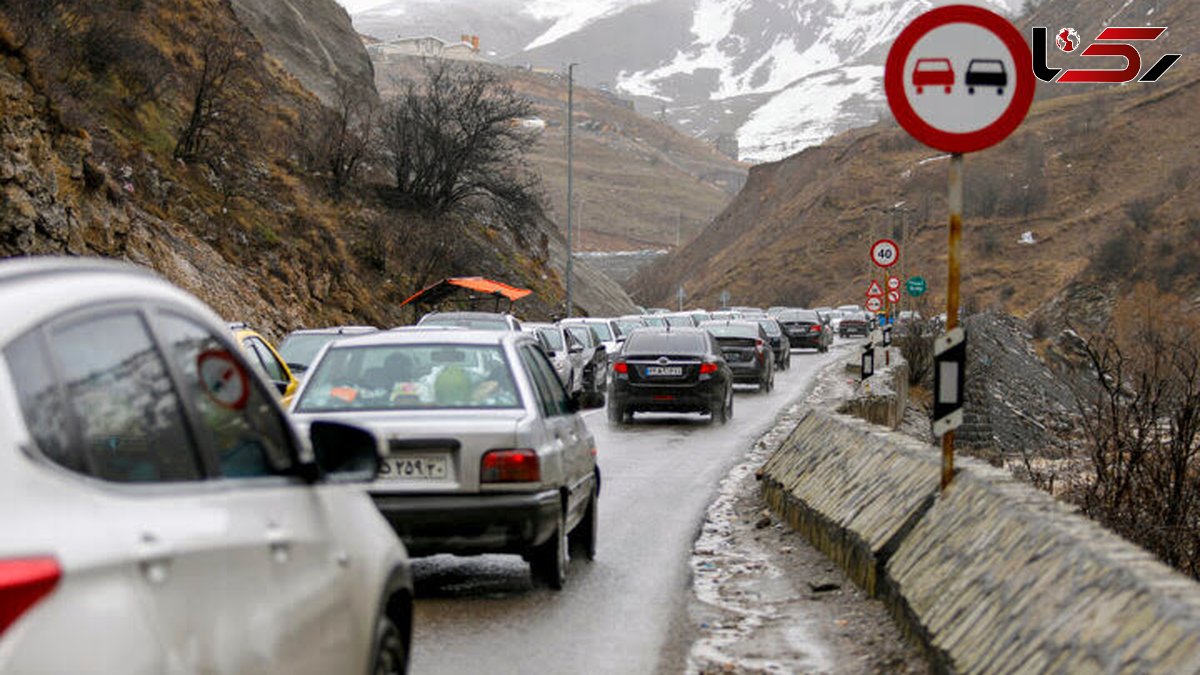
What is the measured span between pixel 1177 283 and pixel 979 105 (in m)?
74.9

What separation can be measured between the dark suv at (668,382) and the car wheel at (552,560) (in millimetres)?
15558

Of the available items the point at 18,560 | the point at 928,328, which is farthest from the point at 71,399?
the point at 928,328

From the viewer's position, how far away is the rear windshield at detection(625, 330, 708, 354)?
2547 centimetres

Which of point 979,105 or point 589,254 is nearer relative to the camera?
point 979,105

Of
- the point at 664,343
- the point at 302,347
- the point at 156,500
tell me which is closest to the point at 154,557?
the point at 156,500

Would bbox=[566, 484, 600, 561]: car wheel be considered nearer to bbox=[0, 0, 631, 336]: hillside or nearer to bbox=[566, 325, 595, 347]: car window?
bbox=[0, 0, 631, 336]: hillside

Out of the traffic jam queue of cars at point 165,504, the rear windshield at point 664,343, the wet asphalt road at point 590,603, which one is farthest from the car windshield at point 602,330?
the traffic jam queue of cars at point 165,504

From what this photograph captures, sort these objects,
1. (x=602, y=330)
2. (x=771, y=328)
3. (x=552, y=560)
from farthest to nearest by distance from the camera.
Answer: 1. (x=771, y=328)
2. (x=602, y=330)
3. (x=552, y=560)

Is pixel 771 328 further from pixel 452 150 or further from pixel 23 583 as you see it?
pixel 23 583

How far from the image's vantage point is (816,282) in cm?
11831

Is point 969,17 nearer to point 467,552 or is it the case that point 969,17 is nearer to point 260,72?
point 467,552

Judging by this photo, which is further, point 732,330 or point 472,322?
point 732,330

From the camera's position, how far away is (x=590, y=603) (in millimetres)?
9211

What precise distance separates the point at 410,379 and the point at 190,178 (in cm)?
3019
